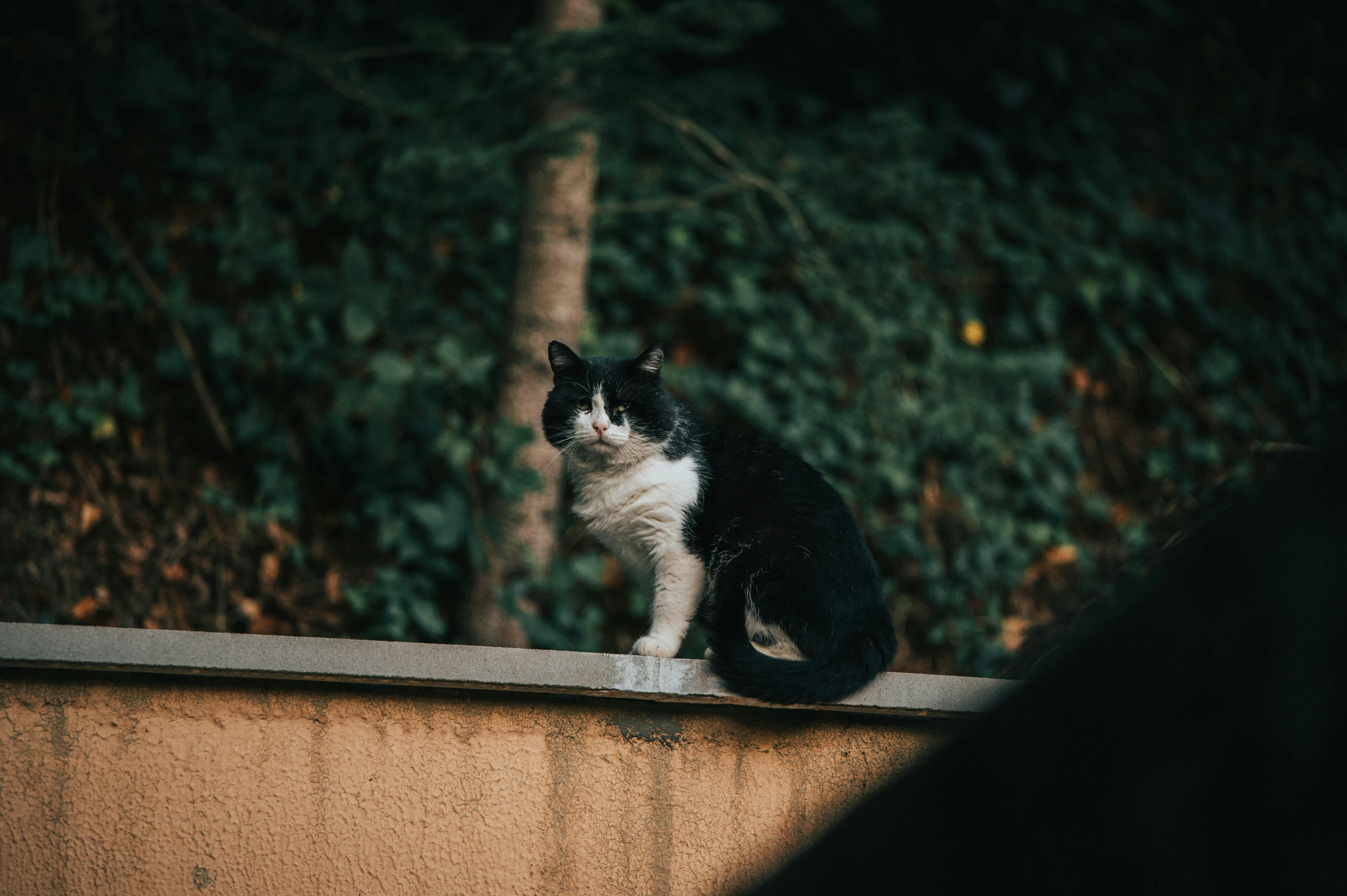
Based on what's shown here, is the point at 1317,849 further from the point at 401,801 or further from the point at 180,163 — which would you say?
the point at 180,163

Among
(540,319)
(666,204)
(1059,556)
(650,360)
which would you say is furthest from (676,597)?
(1059,556)

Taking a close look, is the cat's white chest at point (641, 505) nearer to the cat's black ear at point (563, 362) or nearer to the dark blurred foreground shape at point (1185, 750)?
the cat's black ear at point (563, 362)

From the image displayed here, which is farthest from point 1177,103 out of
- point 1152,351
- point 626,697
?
point 626,697

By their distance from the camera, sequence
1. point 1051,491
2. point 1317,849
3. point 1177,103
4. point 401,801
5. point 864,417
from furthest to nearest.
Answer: point 1177,103
point 1051,491
point 864,417
point 401,801
point 1317,849

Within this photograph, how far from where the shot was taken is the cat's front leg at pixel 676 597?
1.77 m

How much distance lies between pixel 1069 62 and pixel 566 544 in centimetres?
289

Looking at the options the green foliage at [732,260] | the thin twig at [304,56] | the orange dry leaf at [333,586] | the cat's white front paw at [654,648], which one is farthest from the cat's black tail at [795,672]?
the thin twig at [304,56]

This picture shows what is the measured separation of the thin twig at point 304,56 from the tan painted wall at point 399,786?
189 centimetres

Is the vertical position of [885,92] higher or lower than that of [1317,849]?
higher

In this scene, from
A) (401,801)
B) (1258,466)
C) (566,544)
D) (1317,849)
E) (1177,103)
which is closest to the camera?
(1317,849)

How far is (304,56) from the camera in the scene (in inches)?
106

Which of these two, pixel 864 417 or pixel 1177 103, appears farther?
pixel 1177 103

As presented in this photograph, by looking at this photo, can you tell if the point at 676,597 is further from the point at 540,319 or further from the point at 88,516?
the point at 88,516

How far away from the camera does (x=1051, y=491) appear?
373 centimetres
